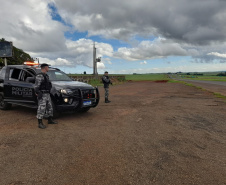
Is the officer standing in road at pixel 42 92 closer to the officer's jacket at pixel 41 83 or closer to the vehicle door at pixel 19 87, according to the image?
the officer's jacket at pixel 41 83

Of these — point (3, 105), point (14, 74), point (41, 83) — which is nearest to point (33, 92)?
point (41, 83)

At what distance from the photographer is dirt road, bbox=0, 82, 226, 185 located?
255cm

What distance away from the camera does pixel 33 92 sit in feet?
19.0

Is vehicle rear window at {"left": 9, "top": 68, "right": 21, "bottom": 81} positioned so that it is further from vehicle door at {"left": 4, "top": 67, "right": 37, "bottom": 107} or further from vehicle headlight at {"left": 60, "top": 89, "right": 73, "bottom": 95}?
vehicle headlight at {"left": 60, "top": 89, "right": 73, "bottom": 95}

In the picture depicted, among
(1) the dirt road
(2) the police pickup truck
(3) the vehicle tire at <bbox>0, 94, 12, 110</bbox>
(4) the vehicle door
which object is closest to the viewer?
(1) the dirt road

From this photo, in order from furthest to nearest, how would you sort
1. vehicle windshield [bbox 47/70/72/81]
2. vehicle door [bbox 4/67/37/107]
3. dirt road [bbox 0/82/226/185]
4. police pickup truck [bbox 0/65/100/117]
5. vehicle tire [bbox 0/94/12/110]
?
vehicle tire [bbox 0/94/12/110] → vehicle windshield [bbox 47/70/72/81] → vehicle door [bbox 4/67/37/107] → police pickup truck [bbox 0/65/100/117] → dirt road [bbox 0/82/226/185]

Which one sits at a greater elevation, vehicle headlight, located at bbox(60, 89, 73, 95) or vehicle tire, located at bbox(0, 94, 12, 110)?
vehicle headlight, located at bbox(60, 89, 73, 95)

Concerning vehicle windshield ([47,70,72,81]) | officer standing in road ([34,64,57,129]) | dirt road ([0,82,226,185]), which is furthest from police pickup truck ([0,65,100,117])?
dirt road ([0,82,226,185])

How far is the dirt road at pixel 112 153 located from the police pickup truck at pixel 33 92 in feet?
2.16

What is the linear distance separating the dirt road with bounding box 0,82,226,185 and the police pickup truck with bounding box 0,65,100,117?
658 millimetres

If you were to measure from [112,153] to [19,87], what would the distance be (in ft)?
15.6

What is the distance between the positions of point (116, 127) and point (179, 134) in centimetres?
180

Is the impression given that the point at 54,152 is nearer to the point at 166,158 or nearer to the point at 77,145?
the point at 77,145

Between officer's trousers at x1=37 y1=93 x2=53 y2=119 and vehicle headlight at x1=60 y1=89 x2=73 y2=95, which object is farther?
vehicle headlight at x1=60 y1=89 x2=73 y2=95
